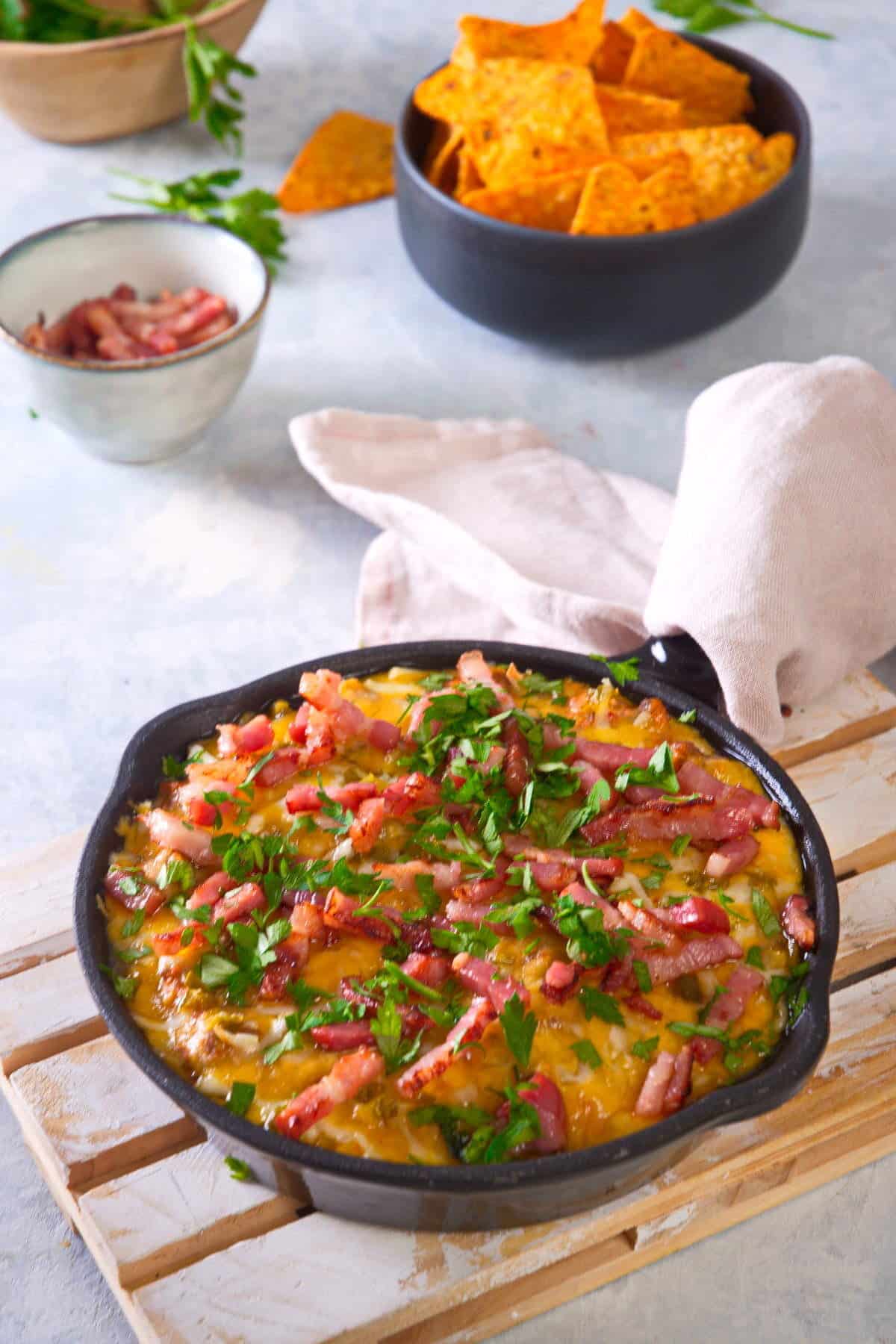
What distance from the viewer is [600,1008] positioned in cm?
196

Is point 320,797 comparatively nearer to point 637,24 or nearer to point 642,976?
point 642,976

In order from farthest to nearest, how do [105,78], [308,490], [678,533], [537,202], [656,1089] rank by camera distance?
[105,78] < [308,490] < [537,202] < [678,533] < [656,1089]

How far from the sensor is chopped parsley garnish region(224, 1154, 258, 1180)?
208cm

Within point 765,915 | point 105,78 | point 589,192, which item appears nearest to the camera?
point 765,915

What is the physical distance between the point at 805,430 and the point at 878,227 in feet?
6.13

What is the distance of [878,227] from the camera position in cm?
434

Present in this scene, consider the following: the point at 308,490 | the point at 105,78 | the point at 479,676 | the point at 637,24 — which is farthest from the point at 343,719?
the point at 105,78

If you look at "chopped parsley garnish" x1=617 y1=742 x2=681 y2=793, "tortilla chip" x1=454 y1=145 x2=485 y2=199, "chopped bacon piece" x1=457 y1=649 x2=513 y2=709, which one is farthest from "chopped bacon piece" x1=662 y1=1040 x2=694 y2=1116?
"tortilla chip" x1=454 y1=145 x2=485 y2=199

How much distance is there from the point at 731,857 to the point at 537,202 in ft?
6.19

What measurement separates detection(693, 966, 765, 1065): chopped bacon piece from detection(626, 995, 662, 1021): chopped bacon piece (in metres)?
0.06

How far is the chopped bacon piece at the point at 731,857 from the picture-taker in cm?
215

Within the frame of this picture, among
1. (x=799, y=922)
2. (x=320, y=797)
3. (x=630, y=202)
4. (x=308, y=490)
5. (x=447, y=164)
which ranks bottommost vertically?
(x=308, y=490)

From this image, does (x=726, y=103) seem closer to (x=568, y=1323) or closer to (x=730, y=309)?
(x=730, y=309)

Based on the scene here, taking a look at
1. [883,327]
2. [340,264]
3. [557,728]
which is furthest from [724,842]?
[340,264]
